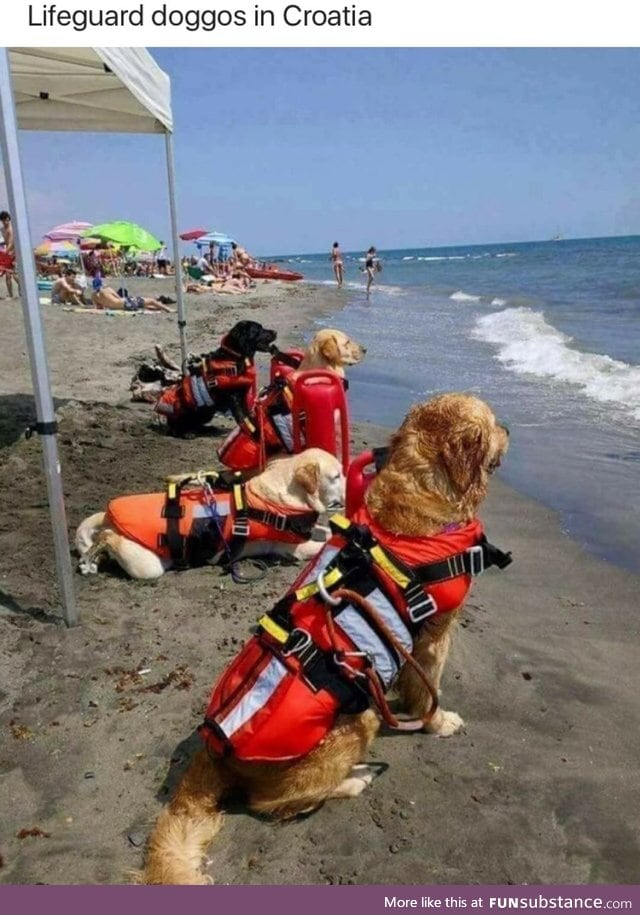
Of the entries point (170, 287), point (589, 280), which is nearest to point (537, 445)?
point (170, 287)

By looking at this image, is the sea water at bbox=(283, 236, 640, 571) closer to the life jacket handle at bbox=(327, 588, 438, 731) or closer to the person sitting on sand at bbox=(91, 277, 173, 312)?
the life jacket handle at bbox=(327, 588, 438, 731)

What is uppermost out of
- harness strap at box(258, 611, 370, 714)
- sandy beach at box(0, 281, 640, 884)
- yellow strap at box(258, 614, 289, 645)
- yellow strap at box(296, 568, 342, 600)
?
yellow strap at box(296, 568, 342, 600)

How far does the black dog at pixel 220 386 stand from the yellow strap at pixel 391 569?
560 cm

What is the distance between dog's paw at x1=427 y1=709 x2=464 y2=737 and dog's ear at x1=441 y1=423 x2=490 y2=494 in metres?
1.18

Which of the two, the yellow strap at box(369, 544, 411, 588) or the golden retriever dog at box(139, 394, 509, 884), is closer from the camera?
the golden retriever dog at box(139, 394, 509, 884)

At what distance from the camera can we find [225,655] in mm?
3988

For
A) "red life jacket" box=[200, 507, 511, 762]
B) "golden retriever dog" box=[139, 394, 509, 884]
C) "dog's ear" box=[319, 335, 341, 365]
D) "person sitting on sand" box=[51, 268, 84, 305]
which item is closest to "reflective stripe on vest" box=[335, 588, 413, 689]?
"red life jacket" box=[200, 507, 511, 762]

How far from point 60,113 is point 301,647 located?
30.3 feet

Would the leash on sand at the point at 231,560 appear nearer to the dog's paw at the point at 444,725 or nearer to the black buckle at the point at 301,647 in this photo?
the dog's paw at the point at 444,725

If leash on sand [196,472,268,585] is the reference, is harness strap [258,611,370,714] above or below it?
above

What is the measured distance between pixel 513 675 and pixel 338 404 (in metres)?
2.94

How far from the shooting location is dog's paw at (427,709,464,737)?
3.35m

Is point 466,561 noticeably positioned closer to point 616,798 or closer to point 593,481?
point 616,798

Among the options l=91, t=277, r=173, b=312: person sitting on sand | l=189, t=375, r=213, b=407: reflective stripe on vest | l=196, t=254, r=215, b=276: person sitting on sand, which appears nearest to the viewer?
l=189, t=375, r=213, b=407: reflective stripe on vest
